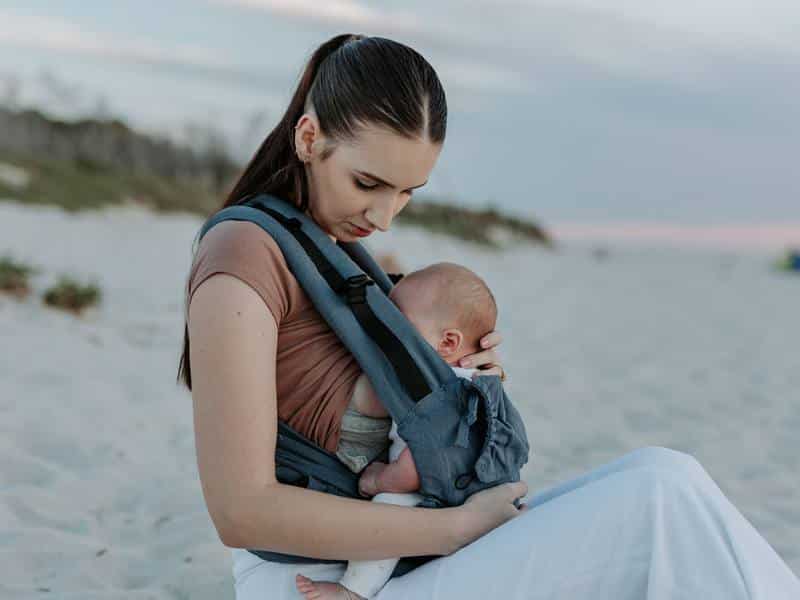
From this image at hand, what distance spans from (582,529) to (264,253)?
2.44 ft

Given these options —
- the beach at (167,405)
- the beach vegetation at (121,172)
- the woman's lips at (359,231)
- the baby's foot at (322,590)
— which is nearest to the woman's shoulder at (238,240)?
the woman's lips at (359,231)

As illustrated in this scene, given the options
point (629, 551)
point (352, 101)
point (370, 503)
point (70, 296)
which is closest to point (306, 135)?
point (352, 101)

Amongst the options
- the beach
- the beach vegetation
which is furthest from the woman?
the beach vegetation

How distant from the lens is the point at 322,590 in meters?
1.81

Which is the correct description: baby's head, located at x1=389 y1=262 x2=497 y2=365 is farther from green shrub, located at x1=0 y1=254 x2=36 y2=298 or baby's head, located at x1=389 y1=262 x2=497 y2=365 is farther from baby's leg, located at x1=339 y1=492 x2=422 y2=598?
green shrub, located at x1=0 y1=254 x2=36 y2=298

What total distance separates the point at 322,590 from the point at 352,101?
935 mm

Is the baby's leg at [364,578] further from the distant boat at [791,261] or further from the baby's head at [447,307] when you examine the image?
the distant boat at [791,261]

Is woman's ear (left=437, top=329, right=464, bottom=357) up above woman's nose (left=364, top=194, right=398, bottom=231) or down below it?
below

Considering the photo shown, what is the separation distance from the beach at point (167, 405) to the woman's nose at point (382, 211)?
1.41 metres

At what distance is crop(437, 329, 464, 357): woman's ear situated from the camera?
6.69ft

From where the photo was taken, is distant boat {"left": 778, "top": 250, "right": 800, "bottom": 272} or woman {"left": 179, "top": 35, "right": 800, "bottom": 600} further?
distant boat {"left": 778, "top": 250, "right": 800, "bottom": 272}

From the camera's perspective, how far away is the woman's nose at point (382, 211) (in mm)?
1866

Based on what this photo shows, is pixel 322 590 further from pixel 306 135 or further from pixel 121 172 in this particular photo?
pixel 121 172

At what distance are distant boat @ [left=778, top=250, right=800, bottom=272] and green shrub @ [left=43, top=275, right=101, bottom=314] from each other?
61.9 feet
